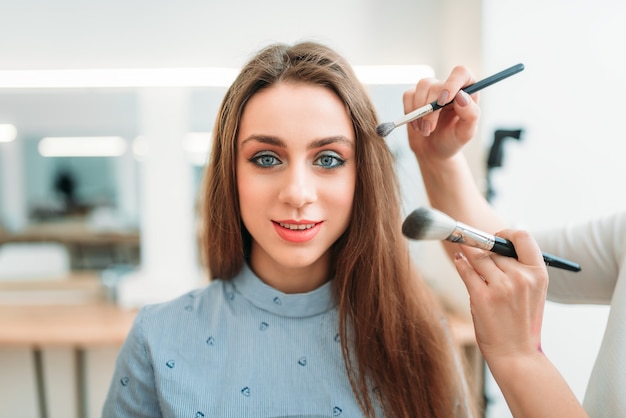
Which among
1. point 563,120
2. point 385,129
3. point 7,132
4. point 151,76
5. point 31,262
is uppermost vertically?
point 151,76

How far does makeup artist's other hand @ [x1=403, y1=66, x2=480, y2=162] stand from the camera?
27.4 inches

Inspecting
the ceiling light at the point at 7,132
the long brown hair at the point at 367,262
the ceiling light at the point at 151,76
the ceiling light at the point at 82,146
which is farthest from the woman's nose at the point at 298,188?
the ceiling light at the point at 7,132

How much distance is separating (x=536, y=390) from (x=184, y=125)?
1.97 m

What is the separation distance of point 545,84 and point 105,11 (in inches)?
70.2

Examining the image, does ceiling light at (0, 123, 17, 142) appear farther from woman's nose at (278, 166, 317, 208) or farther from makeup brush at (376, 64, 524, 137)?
makeup brush at (376, 64, 524, 137)

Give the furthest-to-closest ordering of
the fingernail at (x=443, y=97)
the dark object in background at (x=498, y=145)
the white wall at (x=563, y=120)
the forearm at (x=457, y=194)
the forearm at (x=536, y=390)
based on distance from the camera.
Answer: the white wall at (x=563, y=120)
the dark object in background at (x=498, y=145)
the forearm at (x=457, y=194)
the fingernail at (x=443, y=97)
the forearm at (x=536, y=390)

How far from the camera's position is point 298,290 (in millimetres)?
840

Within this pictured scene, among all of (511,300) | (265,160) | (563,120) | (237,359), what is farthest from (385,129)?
(563,120)

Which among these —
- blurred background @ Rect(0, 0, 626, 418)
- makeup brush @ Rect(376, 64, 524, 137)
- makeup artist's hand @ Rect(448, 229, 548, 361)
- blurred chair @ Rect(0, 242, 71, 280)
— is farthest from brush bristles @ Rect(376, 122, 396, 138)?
blurred chair @ Rect(0, 242, 71, 280)

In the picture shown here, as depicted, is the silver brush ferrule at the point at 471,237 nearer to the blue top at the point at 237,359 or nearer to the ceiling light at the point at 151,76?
the blue top at the point at 237,359

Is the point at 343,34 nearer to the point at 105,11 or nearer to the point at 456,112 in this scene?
the point at 105,11

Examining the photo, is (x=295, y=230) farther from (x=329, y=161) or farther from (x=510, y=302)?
(x=510, y=302)

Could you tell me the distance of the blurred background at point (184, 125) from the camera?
1.69 metres

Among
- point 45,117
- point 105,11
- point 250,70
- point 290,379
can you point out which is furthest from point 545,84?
point 45,117
